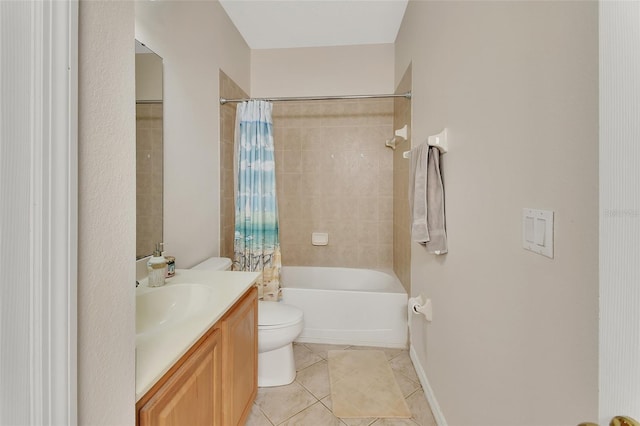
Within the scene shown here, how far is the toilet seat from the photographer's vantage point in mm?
1737

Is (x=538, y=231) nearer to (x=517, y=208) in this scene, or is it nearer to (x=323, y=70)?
(x=517, y=208)

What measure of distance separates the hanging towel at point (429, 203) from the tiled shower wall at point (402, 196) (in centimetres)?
78

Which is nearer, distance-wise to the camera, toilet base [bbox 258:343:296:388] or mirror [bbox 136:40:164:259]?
mirror [bbox 136:40:164:259]

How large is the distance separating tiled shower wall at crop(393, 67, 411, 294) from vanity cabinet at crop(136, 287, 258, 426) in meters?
1.36

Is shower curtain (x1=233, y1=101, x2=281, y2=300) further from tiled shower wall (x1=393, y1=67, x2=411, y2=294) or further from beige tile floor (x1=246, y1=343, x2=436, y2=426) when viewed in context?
tiled shower wall (x1=393, y1=67, x2=411, y2=294)

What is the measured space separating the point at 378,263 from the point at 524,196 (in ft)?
7.37

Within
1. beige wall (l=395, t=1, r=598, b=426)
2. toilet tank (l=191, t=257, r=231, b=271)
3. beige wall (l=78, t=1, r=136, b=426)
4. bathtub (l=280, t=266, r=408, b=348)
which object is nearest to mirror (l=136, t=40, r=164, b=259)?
toilet tank (l=191, t=257, r=231, b=271)

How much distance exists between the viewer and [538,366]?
0.77 meters
